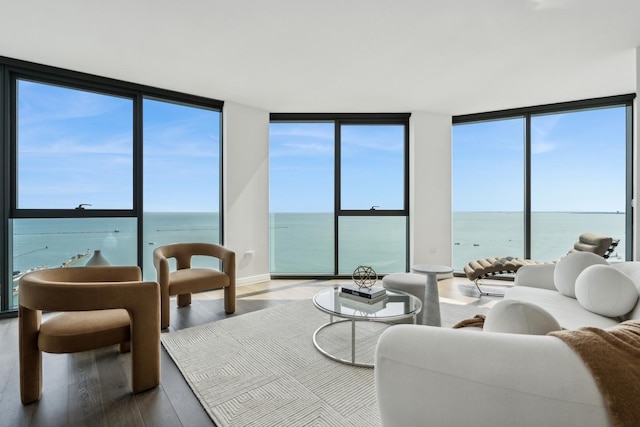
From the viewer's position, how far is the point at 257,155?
15.5 feet

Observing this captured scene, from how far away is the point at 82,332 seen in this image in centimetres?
181

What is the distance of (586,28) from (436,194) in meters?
2.72

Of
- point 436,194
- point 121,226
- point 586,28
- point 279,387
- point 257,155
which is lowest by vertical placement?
point 279,387

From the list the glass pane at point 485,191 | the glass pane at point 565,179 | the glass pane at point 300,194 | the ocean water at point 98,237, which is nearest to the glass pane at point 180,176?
the ocean water at point 98,237

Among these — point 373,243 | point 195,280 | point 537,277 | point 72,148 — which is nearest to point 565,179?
point 537,277

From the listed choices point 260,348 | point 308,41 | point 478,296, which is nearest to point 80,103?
point 308,41

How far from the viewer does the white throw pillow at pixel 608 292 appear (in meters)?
1.95

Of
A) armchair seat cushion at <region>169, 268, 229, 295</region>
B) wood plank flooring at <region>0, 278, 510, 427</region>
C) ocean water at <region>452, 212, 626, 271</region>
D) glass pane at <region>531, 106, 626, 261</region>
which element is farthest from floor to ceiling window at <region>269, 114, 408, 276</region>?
wood plank flooring at <region>0, 278, 510, 427</region>

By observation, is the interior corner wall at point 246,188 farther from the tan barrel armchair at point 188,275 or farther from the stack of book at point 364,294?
the stack of book at point 364,294

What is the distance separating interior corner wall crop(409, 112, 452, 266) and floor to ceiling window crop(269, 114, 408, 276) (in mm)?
206

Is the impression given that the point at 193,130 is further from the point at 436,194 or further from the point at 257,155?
the point at 436,194

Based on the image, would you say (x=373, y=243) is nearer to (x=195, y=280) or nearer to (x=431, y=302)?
(x=431, y=302)

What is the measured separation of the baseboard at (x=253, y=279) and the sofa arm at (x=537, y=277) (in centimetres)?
326

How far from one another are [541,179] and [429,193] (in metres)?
1.61
